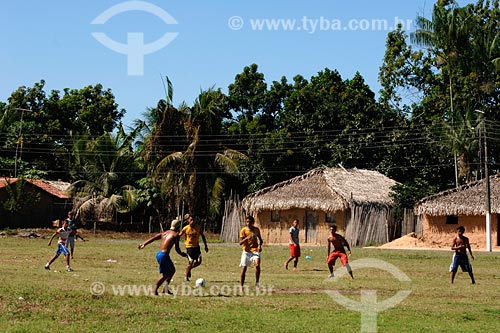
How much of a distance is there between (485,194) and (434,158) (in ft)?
42.2

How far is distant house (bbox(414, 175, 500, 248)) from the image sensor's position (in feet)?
148

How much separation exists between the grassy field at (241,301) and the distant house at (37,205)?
3125cm

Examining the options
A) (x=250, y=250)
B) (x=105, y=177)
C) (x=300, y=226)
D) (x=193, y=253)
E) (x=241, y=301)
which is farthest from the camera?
(x=105, y=177)

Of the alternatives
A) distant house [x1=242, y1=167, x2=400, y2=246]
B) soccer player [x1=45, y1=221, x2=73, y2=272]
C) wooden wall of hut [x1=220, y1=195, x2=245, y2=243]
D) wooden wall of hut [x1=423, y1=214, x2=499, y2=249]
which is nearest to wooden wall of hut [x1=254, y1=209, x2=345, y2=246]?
distant house [x1=242, y1=167, x2=400, y2=246]

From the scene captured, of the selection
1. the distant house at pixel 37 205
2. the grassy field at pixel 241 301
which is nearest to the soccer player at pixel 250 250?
the grassy field at pixel 241 301

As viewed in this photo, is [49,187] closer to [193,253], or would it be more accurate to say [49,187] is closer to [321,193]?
[321,193]

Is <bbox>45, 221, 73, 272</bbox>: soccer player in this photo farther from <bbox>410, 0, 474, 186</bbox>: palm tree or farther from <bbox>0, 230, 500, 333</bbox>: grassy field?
<bbox>410, 0, 474, 186</bbox>: palm tree

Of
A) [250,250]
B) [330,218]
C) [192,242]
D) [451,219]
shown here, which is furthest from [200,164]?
[250,250]

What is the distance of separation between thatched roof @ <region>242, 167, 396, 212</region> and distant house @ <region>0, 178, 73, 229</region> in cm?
1565

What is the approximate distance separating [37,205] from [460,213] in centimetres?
2957

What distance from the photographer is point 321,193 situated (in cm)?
4897

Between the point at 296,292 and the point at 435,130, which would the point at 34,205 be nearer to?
the point at 435,130

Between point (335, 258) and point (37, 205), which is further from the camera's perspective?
point (37, 205)

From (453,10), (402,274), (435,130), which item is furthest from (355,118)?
(402,274)
